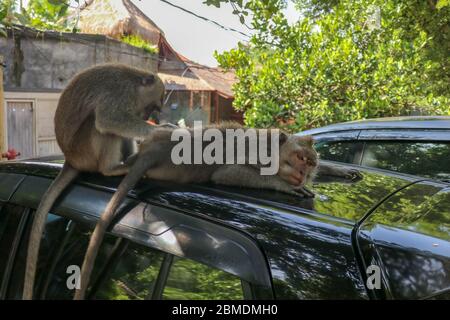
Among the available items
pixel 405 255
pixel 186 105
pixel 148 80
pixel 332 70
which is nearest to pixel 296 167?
pixel 405 255

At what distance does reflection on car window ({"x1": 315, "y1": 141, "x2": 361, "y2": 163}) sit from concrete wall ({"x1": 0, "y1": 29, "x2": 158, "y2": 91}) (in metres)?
8.11

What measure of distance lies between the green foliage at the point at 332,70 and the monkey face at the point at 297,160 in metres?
4.49

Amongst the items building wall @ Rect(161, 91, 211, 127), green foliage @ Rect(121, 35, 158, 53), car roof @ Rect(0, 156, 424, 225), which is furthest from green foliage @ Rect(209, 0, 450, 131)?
building wall @ Rect(161, 91, 211, 127)

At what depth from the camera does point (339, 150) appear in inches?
171

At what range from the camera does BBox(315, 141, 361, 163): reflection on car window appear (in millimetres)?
4273

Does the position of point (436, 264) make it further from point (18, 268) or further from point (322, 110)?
point (322, 110)

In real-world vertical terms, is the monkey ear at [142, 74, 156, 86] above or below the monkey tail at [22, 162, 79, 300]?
above

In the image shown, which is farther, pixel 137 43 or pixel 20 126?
pixel 137 43

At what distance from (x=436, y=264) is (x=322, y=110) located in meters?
6.33

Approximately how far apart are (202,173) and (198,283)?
3.17ft

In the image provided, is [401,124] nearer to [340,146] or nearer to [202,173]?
[340,146]

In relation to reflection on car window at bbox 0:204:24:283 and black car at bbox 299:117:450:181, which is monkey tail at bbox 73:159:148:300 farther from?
black car at bbox 299:117:450:181
